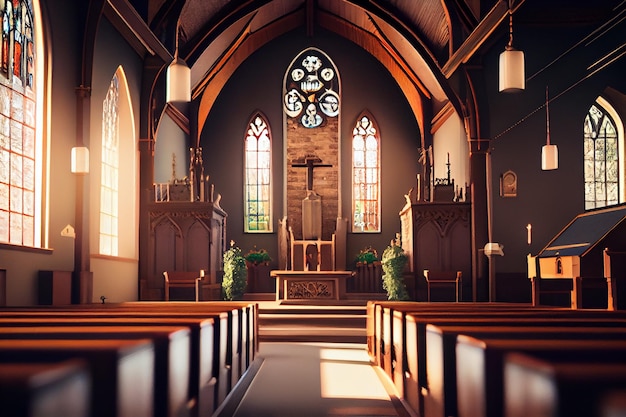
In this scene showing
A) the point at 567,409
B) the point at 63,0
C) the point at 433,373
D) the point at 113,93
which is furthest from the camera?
the point at 113,93

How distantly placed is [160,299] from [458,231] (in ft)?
17.4

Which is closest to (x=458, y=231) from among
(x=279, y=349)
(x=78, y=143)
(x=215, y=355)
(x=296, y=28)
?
Result: (x=279, y=349)

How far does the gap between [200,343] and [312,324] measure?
7216 mm

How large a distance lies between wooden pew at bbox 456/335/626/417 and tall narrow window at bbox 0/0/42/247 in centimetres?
711

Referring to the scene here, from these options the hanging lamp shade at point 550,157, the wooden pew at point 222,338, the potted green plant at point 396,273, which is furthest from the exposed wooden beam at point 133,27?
the hanging lamp shade at point 550,157

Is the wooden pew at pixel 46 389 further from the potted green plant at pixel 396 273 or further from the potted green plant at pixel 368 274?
the potted green plant at pixel 368 274

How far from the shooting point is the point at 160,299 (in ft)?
43.0

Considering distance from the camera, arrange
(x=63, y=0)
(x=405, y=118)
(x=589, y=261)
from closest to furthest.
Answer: (x=589, y=261) < (x=63, y=0) < (x=405, y=118)

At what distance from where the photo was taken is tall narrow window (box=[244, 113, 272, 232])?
738 inches

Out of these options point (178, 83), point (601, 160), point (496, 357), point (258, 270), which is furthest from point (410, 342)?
point (258, 270)

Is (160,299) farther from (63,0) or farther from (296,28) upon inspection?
(296,28)

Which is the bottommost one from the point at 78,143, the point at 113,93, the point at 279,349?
the point at 279,349

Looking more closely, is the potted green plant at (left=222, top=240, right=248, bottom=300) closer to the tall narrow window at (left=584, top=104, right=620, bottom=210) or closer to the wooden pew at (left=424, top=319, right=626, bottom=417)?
the tall narrow window at (left=584, top=104, right=620, bottom=210)

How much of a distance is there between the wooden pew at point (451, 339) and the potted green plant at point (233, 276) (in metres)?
10.5
